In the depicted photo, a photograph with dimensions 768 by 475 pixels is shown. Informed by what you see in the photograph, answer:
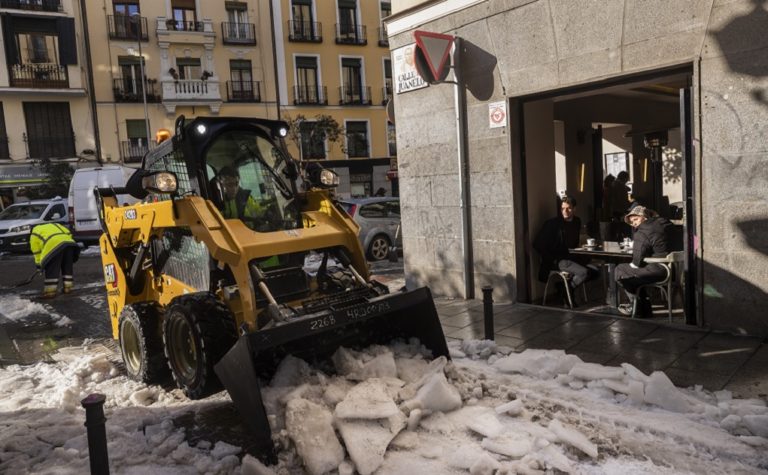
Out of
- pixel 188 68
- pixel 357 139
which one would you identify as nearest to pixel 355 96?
pixel 357 139

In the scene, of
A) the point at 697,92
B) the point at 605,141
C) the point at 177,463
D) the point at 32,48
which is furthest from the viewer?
the point at 32,48

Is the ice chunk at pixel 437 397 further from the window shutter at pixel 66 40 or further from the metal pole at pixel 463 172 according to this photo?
the window shutter at pixel 66 40

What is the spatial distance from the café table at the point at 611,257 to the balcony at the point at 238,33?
28434 millimetres

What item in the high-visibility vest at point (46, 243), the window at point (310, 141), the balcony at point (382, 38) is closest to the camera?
the high-visibility vest at point (46, 243)

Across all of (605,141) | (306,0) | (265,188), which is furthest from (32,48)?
(265,188)

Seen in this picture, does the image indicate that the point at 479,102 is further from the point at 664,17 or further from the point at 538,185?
the point at 664,17

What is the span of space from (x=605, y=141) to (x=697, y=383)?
1027cm

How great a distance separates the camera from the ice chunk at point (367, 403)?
3.75 metres

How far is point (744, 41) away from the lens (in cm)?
523

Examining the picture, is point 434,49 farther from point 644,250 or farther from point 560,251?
point 644,250

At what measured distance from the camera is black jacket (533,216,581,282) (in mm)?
7363

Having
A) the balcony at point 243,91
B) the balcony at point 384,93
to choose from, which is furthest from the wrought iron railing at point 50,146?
the balcony at point 384,93

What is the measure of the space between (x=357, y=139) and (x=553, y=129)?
26951mm

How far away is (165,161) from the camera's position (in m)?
5.46
